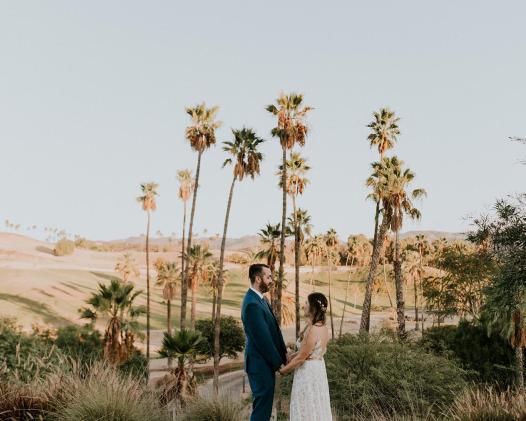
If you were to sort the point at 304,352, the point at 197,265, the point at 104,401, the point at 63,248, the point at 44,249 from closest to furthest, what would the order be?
the point at 304,352, the point at 104,401, the point at 197,265, the point at 63,248, the point at 44,249

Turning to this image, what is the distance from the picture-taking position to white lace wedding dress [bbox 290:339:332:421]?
6668mm

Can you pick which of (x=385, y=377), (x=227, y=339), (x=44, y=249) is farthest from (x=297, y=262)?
(x=44, y=249)

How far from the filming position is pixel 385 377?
19031 mm

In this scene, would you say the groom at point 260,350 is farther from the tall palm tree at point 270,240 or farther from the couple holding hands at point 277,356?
the tall palm tree at point 270,240

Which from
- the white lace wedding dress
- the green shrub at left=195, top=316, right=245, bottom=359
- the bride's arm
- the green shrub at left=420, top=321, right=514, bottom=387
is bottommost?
the green shrub at left=195, top=316, right=245, bottom=359

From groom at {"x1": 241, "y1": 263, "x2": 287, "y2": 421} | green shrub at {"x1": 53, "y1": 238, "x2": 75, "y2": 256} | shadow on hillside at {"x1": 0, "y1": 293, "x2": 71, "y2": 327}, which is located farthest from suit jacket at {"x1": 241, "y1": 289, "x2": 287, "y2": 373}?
green shrub at {"x1": 53, "y1": 238, "x2": 75, "y2": 256}

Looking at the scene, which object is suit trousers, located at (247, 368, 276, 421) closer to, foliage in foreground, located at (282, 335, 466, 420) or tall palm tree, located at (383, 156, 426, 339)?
foliage in foreground, located at (282, 335, 466, 420)

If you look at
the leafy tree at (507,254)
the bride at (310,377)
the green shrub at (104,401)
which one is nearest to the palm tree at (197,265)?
the leafy tree at (507,254)

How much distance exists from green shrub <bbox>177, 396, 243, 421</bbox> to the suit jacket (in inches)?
95.7

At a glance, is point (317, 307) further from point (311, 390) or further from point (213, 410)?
point (213, 410)

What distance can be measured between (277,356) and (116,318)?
28916mm

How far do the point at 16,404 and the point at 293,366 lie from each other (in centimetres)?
409

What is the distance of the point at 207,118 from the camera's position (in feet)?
152

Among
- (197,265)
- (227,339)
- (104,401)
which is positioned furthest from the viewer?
(227,339)
